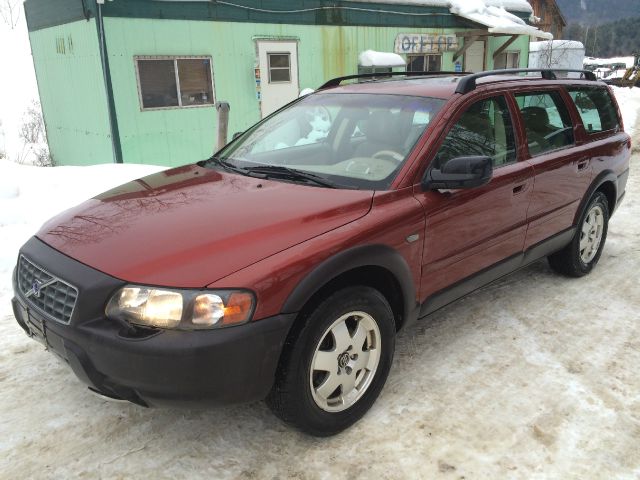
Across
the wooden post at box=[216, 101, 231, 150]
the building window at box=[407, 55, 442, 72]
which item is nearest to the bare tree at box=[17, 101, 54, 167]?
the wooden post at box=[216, 101, 231, 150]

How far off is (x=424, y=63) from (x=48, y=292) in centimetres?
1382

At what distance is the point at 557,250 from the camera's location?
4438 mm

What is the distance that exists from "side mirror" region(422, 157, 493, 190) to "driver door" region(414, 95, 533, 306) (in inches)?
2.8

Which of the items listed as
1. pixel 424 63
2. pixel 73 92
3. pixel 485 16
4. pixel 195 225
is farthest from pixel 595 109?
pixel 485 16

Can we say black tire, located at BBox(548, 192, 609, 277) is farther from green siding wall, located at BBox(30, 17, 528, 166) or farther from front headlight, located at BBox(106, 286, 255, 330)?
green siding wall, located at BBox(30, 17, 528, 166)

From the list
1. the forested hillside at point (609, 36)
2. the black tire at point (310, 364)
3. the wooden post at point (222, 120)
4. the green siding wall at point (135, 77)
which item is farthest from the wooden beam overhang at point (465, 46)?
the forested hillside at point (609, 36)

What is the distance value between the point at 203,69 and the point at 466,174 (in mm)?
8543

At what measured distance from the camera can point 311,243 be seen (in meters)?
2.48

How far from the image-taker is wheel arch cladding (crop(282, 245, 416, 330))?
2.40 m

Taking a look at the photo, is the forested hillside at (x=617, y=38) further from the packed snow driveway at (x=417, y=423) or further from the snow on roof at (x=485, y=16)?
the packed snow driveway at (x=417, y=423)

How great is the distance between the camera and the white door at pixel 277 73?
435 inches

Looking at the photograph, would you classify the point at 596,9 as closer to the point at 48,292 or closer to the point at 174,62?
the point at 174,62

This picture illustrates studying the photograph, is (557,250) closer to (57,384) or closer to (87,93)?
(57,384)

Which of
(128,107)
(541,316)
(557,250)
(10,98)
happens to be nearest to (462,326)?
(541,316)
